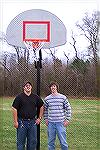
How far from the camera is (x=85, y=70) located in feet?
32.6

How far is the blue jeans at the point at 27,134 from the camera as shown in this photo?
571 centimetres

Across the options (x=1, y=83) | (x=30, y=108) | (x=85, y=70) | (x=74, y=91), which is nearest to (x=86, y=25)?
(x=85, y=70)

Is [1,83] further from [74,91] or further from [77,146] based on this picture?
[77,146]

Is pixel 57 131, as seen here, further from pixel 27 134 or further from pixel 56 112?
pixel 27 134

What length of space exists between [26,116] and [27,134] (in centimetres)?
31

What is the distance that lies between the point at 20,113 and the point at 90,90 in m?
4.24

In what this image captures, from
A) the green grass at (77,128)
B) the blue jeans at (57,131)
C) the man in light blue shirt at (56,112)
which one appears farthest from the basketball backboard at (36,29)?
the green grass at (77,128)

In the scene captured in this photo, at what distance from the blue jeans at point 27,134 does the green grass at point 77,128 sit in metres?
1.15

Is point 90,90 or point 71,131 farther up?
point 90,90

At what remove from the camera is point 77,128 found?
9070mm

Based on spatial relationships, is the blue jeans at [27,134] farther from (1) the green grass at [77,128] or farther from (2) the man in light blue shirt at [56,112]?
(1) the green grass at [77,128]

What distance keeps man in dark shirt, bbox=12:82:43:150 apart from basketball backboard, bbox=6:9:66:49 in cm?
97

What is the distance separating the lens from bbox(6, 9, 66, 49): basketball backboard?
247 inches

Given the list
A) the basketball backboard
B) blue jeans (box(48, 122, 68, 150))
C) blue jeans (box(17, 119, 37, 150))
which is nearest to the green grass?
blue jeans (box(48, 122, 68, 150))
